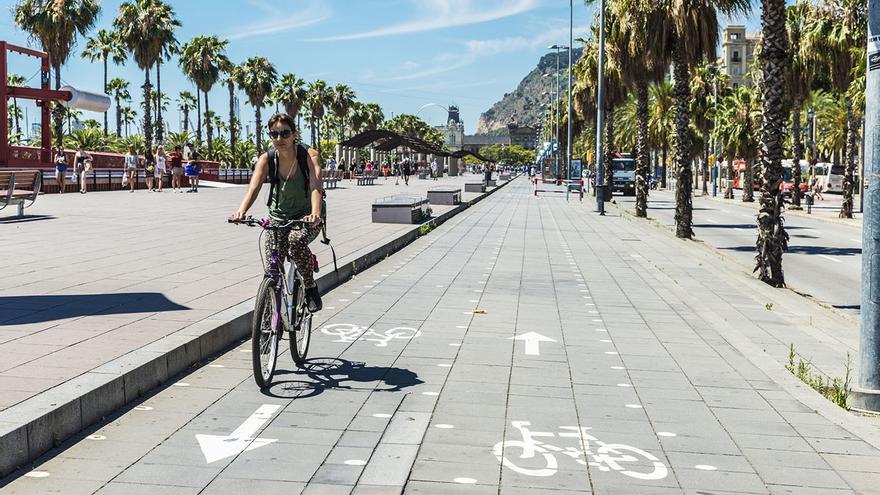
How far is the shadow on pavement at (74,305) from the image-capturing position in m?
8.13

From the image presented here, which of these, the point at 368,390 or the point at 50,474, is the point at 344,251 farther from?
the point at 50,474

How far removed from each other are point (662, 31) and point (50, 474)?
76.5ft

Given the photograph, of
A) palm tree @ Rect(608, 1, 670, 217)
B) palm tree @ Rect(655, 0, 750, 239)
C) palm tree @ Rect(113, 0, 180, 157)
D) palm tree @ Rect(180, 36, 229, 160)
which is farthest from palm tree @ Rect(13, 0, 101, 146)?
palm tree @ Rect(655, 0, 750, 239)

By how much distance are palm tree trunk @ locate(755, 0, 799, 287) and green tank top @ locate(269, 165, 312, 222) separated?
32.5 feet

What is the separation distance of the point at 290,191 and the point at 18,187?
15250mm

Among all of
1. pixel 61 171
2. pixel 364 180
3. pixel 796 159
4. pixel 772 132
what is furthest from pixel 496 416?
pixel 364 180

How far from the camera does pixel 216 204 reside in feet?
95.6

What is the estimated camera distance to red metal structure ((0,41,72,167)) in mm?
36188

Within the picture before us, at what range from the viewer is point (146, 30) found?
58156 millimetres

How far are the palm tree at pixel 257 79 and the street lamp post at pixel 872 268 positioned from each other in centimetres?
7649

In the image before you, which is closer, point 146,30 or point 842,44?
point 842,44

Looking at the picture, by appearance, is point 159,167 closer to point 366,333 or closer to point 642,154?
point 642,154

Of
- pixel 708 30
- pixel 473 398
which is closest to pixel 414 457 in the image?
pixel 473 398

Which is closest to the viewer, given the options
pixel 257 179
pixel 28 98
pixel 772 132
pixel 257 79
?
pixel 257 179
